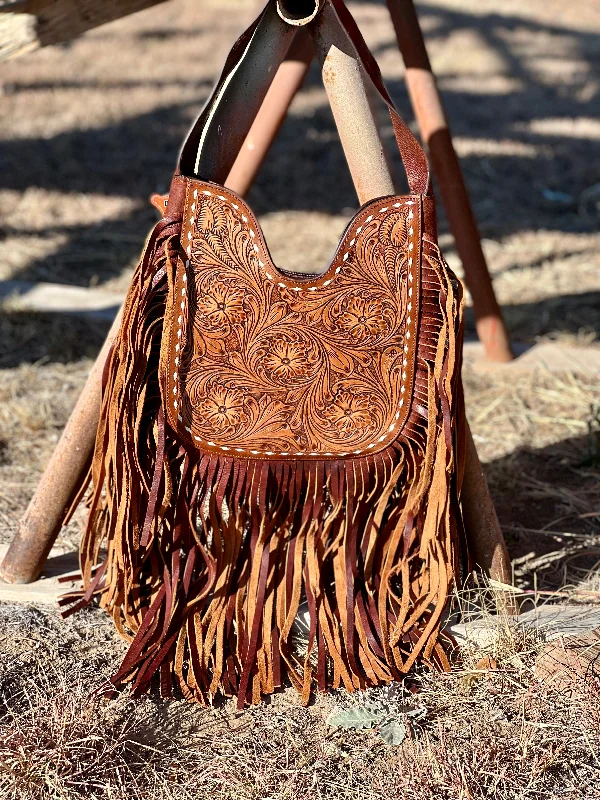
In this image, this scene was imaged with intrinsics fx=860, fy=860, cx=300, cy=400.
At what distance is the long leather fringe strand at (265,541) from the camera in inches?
55.6

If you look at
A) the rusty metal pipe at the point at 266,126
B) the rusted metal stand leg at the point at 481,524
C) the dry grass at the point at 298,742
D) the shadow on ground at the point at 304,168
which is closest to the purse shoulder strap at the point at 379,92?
the rusted metal stand leg at the point at 481,524

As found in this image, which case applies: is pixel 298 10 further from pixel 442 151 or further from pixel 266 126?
pixel 442 151

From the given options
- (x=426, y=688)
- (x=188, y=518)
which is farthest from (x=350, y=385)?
(x=426, y=688)

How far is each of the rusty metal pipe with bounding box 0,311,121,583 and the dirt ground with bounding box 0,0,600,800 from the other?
10 centimetres

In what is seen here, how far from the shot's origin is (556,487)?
2180 mm

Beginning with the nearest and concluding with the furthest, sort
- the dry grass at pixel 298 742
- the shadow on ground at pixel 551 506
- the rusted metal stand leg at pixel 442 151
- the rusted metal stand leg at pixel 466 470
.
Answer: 1. the dry grass at pixel 298 742
2. the rusted metal stand leg at pixel 466 470
3. the shadow on ground at pixel 551 506
4. the rusted metal stand leg at pixel 442 151

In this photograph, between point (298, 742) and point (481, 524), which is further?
point (481, 524)

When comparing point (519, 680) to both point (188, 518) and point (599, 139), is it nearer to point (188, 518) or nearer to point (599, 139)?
point (188, 518)

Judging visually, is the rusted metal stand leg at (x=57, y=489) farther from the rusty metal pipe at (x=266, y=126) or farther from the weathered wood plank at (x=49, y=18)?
the weathered wood plank at (x=49, y=18)

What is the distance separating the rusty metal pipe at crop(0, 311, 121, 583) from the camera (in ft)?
5.17

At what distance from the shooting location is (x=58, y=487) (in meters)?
1.64

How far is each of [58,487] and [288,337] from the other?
56 centimetres

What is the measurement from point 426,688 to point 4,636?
0.77 m

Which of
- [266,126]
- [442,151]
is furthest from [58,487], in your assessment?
[442,151]
